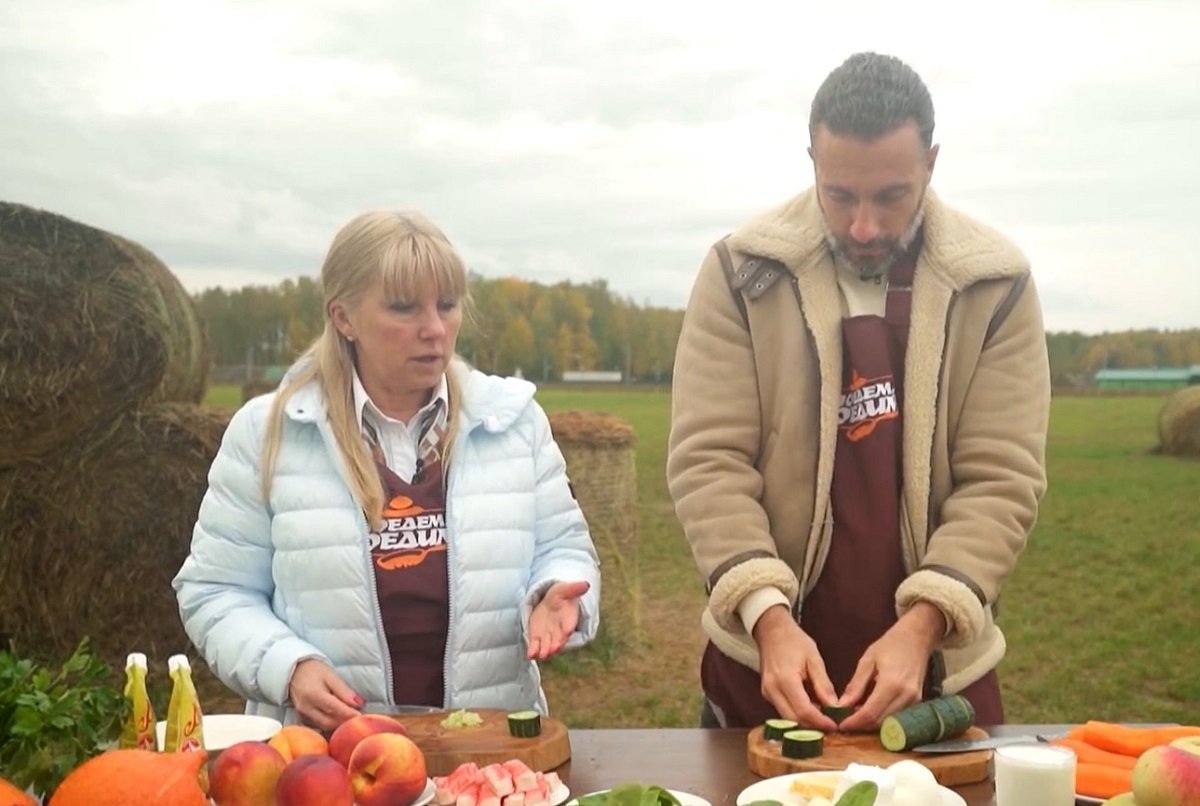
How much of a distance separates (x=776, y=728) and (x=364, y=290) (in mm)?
1035

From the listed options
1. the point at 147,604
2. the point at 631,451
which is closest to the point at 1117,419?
the point at 631,451

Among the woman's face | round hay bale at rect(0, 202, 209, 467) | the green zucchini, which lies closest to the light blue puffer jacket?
the woman's face

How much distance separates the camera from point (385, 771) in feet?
5.31

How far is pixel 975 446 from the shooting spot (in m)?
2.27

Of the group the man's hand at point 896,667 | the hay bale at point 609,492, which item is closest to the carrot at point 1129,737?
the man's hand at point 896,667

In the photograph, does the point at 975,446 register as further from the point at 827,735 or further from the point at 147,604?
the point at 147,604

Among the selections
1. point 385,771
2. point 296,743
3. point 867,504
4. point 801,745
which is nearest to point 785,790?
point 801,745

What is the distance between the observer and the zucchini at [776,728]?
187 cm

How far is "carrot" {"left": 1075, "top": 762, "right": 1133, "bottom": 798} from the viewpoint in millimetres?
1698

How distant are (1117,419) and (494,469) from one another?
5367mm

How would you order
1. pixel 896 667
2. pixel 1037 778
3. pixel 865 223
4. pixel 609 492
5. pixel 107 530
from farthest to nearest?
pixel 609 492 → pixel 107 530 → pixel 865 223 → pixel 896 667 → pixel 1037 778

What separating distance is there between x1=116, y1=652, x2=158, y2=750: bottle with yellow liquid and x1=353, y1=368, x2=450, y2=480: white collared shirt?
0.73 metres

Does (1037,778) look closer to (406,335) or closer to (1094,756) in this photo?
(1094,756)

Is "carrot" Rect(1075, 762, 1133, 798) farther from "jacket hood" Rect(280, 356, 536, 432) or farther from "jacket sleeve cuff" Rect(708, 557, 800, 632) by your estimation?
"jacket hood" Rect(280, 356, 536, 432)
